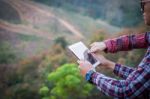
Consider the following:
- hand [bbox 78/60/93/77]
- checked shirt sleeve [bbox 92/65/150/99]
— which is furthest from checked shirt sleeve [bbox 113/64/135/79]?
checked shirt sleeve [bbox 92/65/150/99]

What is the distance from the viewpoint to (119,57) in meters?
5.80

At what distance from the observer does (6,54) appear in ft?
18.3

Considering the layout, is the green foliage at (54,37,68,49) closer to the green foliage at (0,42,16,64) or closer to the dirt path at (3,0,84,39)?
the dirt path at (3,0,84,39)

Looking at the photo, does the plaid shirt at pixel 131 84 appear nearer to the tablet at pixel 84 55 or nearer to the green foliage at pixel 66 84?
the tablet at pixel 84 55

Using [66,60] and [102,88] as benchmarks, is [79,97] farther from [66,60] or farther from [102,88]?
[102,88]

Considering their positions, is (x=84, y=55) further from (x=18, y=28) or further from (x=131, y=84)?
(x=18, y=28)

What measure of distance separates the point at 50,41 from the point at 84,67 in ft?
12.7

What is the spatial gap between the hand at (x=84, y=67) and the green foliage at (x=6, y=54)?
375 centimetres

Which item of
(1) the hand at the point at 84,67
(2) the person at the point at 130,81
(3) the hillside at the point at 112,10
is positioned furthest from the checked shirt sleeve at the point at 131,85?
(3) the hillside at the point at 112,10

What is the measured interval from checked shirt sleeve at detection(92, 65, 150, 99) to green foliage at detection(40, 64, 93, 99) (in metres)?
3.82

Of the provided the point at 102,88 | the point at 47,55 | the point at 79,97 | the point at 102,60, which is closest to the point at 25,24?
the point at 47,55

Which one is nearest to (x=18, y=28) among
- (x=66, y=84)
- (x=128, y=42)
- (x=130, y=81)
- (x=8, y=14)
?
(x=8, y=14)

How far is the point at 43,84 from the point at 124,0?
1824 mm

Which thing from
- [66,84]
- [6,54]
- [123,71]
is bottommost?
[66,84]
